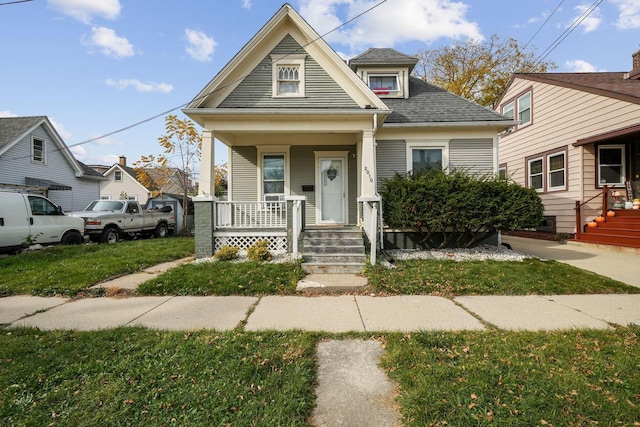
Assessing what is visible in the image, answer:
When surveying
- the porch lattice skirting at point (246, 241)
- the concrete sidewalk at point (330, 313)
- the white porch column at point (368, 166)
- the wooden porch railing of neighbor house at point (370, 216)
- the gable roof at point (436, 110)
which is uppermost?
the gable roof at point (436, 110)

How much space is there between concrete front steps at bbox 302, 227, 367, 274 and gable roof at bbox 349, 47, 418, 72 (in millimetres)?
6256

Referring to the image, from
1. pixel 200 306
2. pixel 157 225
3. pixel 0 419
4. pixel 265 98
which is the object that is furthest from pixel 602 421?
pixel 157 225

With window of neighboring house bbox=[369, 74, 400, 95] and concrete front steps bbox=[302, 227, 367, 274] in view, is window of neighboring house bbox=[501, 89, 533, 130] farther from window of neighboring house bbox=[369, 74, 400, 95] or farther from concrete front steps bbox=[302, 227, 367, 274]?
concrete front steps bbox=[302, 227, 367, 274]

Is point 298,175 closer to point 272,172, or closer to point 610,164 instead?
point 272,172

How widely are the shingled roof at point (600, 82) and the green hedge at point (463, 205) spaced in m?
5.72

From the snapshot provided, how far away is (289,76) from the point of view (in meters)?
8.72

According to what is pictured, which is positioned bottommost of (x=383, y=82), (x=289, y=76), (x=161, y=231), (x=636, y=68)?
(x=161, y=231)

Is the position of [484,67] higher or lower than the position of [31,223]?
higher

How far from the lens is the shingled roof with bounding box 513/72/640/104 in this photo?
987 cm

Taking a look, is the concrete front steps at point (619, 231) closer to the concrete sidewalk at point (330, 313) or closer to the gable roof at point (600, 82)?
the gable roof at point (600, 82)

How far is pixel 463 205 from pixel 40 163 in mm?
20985

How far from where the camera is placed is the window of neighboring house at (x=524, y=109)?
44.9 ft

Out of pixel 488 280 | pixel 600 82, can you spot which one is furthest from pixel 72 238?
pixel 600 82

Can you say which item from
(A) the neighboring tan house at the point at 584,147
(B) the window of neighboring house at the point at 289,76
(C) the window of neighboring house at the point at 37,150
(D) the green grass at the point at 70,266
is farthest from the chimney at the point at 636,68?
(C) the window of neighboring house at the point at 37,150
